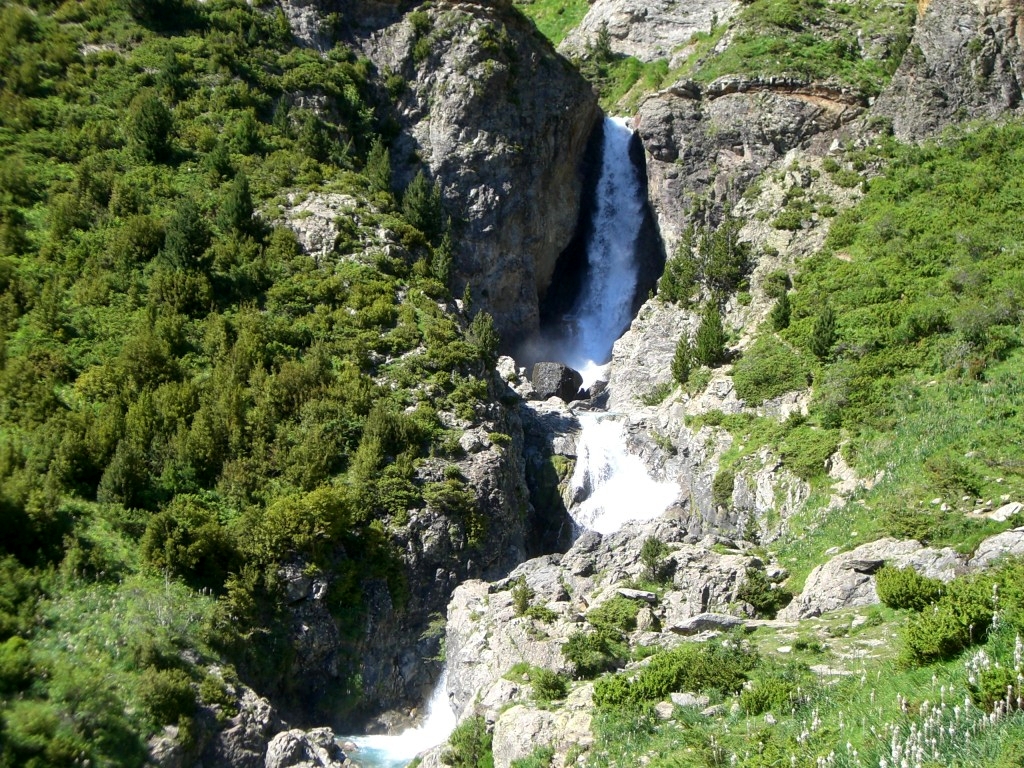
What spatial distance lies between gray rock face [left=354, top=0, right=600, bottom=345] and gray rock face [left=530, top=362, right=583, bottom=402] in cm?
466

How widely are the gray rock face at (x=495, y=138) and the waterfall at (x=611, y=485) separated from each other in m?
13.3

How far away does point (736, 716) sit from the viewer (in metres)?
17.3

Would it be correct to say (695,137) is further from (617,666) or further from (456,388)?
(617,666)

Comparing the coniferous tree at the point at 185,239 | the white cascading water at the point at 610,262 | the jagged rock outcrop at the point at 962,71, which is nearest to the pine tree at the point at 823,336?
the white cascading water at the point at 610,262

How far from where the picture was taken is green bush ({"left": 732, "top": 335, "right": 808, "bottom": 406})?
39594 millimetres

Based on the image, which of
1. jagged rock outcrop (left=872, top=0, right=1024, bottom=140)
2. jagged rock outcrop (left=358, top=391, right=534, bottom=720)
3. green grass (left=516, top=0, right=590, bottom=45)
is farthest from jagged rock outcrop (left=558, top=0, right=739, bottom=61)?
jagged rock outcrop (left=358, top=391, right=534, bottom=720)

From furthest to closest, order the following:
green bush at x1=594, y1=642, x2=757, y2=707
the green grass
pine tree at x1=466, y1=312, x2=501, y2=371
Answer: the green grass
pine tree at x1=466, y1=312, x2=501, y2=371
green bush at x1=594, y1=642, x2=757, y2=707

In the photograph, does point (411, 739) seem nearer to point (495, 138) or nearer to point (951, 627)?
point (951, 627)

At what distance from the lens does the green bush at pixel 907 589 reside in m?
20.5

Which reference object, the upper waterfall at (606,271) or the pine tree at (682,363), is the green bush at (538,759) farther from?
the upper waterfall at (606,271)

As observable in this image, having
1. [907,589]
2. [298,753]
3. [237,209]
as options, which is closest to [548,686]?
[298,753]

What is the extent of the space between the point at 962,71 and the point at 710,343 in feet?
80.8

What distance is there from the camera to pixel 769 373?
4038cm

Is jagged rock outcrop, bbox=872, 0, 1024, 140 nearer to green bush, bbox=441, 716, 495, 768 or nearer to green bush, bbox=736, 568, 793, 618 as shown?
green bush, bbox=736, 568, 793, 618
